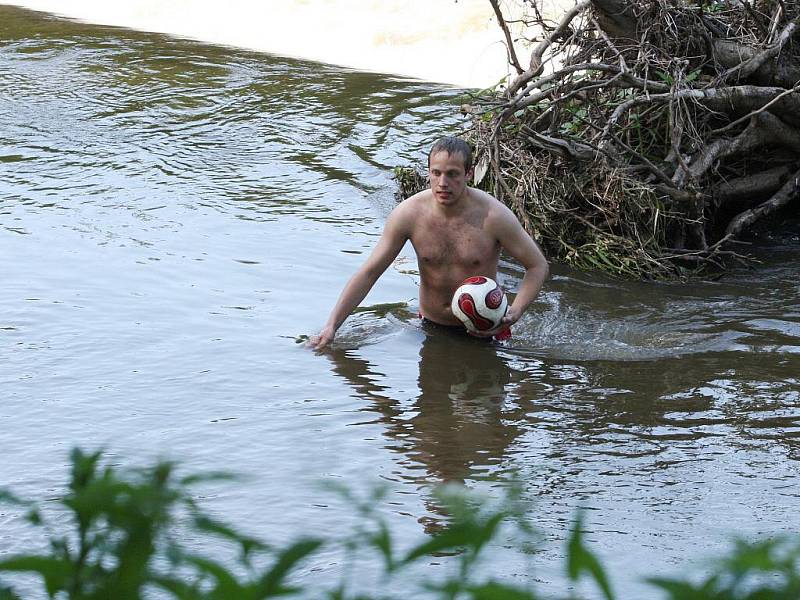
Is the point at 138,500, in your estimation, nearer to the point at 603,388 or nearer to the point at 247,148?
the point at 603,388

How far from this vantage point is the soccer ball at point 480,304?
6844 mm

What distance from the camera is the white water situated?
18.1 metres

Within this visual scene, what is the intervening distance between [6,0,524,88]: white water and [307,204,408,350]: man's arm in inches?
378

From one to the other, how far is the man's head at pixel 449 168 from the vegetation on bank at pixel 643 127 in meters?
2.11

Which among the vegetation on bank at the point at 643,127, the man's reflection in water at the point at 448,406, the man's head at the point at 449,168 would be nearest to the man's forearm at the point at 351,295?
the man's reflection in water at the point at 448,406

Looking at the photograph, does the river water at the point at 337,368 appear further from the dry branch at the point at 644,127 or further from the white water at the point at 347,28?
the white water at the point at 347,28

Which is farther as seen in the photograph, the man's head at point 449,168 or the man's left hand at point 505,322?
the man's left hand at point 505,322

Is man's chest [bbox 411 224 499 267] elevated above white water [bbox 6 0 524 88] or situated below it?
below

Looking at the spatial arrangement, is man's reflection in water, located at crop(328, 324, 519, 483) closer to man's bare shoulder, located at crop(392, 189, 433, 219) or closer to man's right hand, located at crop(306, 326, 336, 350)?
man's right hand, located at crop(306, 326, 336, 350)

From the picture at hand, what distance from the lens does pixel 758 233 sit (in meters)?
10.1

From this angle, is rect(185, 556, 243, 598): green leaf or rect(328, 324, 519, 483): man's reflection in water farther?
rect(328, 324, 519, 483): man's reflection in water

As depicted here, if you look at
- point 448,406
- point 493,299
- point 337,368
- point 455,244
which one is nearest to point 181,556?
point 448,406

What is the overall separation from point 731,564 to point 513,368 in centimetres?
554

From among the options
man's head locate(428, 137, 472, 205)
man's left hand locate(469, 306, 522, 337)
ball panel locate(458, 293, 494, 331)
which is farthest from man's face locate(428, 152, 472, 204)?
man's left hand locate(469, 306, 522, 337)
